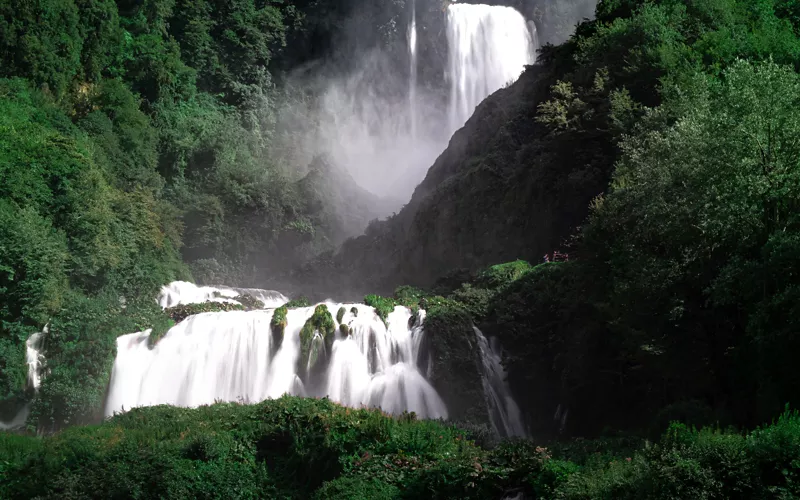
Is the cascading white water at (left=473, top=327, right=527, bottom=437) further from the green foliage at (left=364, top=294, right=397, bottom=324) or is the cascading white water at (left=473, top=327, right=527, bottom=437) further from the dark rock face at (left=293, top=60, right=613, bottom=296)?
the dark rock face at (left=293, top=60, right=613, bottom=296)

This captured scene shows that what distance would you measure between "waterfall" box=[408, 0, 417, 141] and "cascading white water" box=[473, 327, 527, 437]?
114 ft

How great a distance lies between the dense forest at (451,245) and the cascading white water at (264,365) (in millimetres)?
778

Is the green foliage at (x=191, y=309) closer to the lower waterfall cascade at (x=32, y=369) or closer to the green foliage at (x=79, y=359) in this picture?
the green foliage at (x=79, y=359)

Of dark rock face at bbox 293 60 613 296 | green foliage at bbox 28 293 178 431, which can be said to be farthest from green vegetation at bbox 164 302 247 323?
dark rock face at bbox 293 60 613 296

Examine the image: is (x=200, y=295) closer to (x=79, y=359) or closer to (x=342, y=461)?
(x=79, y=359)

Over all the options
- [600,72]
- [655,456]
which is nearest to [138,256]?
[600,72]

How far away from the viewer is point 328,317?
88.4 ft

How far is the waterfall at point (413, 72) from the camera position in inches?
2269

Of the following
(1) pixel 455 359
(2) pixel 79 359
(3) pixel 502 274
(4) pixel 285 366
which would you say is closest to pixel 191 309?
(2) pixel 79 359

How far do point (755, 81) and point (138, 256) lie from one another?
25.3m

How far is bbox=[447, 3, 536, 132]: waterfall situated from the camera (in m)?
54.7

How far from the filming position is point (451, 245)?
3431 cm

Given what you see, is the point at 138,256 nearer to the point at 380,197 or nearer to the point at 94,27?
the point at 94,27

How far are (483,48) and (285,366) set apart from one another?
35.9 metres
